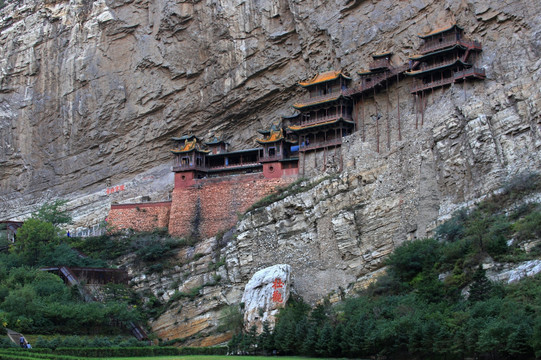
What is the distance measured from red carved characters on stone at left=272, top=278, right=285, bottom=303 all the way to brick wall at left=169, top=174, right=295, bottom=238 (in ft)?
26.9

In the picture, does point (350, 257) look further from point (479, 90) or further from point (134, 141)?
point (134, 141)

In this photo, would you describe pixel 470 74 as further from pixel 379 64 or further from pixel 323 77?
pixel 323 77

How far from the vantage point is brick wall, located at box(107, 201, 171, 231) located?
44.0 meters

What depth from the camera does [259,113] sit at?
155 feet

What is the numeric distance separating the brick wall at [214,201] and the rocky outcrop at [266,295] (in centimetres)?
737

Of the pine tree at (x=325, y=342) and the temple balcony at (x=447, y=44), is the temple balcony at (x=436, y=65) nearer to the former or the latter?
the temple balcony at (x=447, y=44)

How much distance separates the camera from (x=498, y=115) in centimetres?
3173

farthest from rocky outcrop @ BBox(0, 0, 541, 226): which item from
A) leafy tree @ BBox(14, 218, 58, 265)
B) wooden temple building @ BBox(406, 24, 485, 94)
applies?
leafy tree @ BBox(14, 218, 58, 265)

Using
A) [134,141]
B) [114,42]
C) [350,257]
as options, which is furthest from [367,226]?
[114,42]

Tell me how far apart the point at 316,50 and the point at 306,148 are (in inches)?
294

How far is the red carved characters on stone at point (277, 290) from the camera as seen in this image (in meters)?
32.5

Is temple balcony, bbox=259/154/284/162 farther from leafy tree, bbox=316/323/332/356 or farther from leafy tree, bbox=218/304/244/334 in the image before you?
leafy tree, bbox=316/323/332/356

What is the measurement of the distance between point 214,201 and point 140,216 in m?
5.57

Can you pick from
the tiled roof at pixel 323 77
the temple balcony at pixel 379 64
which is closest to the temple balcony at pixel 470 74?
the temple balcony at pixel 379 64
